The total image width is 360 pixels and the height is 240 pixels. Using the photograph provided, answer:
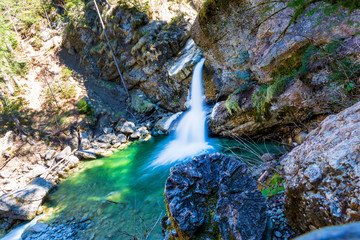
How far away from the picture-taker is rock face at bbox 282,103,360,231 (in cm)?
113

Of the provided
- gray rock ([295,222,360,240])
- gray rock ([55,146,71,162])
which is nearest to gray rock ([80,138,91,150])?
gray rock ([55,146,71,162])

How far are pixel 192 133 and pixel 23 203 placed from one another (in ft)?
25.2

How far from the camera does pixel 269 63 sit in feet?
17.9

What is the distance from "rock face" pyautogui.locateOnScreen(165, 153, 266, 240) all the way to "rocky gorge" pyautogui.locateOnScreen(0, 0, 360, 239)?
0.04 feet

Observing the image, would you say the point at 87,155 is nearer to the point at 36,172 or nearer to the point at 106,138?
the point at 106,138

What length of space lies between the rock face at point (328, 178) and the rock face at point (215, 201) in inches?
14.1

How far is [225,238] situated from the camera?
152cm

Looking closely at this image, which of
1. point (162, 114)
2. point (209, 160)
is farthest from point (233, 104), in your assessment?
point (162, 114)

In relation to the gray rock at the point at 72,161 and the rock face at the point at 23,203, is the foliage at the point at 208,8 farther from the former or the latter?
the gray rock at the point at 72,161

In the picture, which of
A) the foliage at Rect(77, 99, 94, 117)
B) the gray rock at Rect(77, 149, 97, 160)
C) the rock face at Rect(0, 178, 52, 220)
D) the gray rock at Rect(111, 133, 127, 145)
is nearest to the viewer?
the rock face at Rect(0, 178, 52, 220)

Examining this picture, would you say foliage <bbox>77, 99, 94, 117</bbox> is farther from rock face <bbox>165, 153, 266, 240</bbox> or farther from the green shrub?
rock face <bbox>165, 153, 266, 240</bbox>

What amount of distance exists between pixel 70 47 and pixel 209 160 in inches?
893

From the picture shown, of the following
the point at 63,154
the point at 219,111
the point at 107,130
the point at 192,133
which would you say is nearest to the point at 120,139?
the point at 107,130

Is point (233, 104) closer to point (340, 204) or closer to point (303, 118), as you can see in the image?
point (303, 118)
